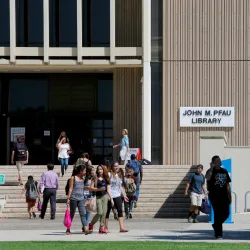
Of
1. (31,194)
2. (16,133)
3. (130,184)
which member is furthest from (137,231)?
(16,133)

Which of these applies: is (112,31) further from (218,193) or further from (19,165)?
(218,193)

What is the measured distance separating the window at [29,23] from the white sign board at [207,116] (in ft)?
22.6

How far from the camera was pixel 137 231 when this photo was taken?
77.2 feet

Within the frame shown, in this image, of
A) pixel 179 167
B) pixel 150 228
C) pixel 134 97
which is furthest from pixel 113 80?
pixel 150 228

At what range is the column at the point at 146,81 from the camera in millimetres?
40062

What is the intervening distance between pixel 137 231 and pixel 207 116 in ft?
55.1

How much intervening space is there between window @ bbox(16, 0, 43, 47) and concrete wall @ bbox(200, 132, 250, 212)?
12695 millimetres

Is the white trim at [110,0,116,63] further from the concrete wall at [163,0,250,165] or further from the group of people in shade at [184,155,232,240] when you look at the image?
the group of people in shade at [184,155,232,240]

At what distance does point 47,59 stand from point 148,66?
401cm

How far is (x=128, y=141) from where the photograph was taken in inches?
1576

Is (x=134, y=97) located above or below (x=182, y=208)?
above

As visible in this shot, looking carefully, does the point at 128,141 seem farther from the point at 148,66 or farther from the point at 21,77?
the point at 21,77

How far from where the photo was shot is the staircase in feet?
103

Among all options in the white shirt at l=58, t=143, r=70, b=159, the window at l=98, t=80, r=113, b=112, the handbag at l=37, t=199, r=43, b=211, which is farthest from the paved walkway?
the window at l=98, t=80, r=113, b=112
